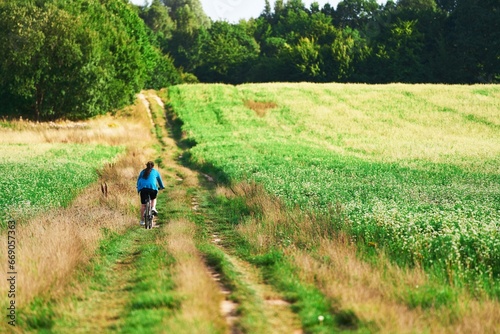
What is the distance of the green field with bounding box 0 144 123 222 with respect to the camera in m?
19.2

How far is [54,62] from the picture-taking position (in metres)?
51.2

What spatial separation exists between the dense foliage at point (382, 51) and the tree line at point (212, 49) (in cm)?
20

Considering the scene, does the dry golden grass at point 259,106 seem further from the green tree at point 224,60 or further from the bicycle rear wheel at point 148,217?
the bicycle rear wheel at point 148,217

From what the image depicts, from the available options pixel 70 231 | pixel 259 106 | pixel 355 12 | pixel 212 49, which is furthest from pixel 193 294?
pixel 355 12

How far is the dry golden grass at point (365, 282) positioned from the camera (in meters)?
8.28

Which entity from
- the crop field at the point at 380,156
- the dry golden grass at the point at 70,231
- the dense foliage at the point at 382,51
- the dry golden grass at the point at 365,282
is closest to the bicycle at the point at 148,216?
the dry golden grass at the point at 70,231

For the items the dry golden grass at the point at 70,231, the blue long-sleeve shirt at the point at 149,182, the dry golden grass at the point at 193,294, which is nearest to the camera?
the dry golden grass at the point at 193,294

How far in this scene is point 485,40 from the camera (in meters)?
92.7

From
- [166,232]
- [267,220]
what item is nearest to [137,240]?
[166,232]

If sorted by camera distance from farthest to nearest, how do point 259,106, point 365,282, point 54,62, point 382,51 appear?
point 382,51 → point 259,106 → point 54,62 → point 365,282

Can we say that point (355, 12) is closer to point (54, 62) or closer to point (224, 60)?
point (224, 60)

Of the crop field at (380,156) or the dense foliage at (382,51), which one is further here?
the dense foliage at (382,51)

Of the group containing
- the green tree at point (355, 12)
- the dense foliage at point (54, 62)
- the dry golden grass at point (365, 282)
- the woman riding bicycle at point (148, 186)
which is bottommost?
the dry golden grass at point (365, 282)

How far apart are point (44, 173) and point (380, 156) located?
23.9 metres
